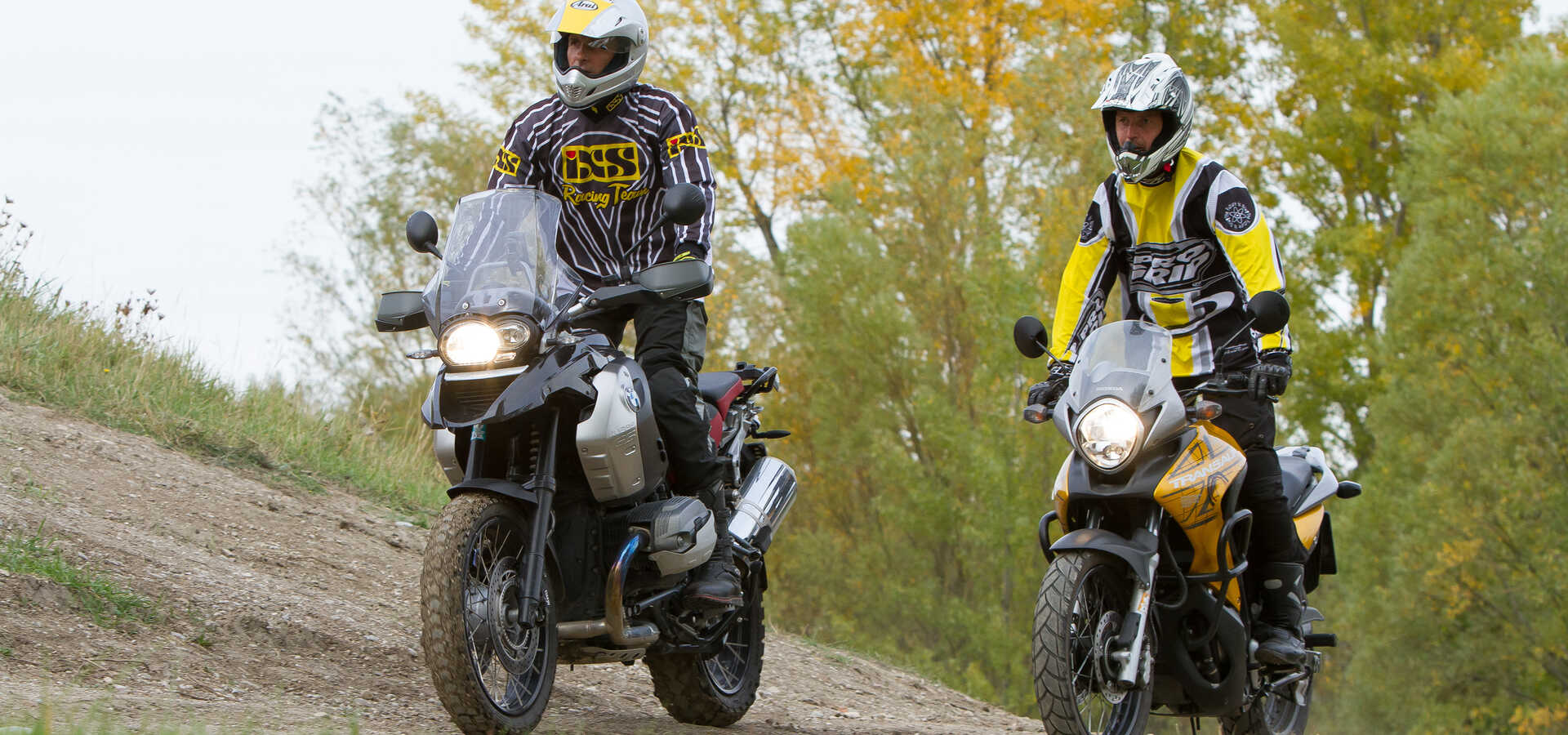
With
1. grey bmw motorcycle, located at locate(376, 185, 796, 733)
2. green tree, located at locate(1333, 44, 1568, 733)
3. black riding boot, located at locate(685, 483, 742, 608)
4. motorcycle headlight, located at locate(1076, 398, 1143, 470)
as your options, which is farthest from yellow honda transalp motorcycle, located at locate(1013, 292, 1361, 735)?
green tree, located at locate(1333, 44, 1568, 733)

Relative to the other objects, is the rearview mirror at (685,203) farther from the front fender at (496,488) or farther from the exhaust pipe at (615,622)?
the exhaust pipe at (615,622)

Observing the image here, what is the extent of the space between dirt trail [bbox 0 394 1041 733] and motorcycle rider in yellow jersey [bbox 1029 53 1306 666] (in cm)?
162

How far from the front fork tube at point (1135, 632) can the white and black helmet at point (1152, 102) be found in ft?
4.55

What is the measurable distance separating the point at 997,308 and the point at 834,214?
5.18 m

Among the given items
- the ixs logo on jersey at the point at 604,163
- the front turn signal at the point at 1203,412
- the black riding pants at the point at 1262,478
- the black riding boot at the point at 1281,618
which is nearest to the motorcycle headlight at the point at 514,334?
the ixs logo on jersey at the point at 604,163

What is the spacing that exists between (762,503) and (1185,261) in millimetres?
1814

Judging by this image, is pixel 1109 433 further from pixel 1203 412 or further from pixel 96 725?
pixel 96 725

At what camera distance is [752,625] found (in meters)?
6.38

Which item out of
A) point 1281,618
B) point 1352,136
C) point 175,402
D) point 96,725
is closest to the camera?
point 96,725

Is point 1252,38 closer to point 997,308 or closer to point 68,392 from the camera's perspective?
→ point 997,308

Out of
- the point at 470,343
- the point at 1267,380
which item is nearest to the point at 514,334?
the point at 470,343

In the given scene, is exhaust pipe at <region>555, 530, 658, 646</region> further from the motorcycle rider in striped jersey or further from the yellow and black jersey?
the yellow and black jersey

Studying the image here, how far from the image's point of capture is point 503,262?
4.92 metres

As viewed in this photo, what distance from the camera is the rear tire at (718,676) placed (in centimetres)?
598
